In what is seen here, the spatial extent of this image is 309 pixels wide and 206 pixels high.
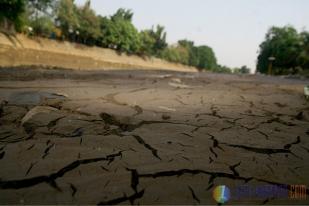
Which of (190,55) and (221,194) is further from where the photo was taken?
(190,55)

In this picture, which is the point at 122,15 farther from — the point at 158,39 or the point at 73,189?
the point at 73,189

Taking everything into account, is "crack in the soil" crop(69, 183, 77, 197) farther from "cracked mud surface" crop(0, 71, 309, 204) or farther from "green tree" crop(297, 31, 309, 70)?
"green tree" crop(297, 31, 309, 70)

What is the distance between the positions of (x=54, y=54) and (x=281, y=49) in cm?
2983

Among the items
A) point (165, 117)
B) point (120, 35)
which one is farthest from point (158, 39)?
point (165, 117)

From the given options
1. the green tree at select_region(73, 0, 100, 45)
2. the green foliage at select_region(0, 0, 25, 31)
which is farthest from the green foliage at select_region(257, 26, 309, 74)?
the green foliage at select_region(0, 0, 25, 31)

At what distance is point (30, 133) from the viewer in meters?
2.23

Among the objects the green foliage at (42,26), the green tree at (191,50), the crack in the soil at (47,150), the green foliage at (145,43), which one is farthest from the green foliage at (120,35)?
the green tree at (191,50)

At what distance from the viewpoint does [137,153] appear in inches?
77.3

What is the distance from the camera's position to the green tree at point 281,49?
33.6m

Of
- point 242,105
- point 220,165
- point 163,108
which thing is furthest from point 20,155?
point 242,105

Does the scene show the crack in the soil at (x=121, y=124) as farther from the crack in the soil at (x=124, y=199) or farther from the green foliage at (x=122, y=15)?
the green foliage at (x=122, y=15)

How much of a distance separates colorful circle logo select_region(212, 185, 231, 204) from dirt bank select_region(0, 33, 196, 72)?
1201cm

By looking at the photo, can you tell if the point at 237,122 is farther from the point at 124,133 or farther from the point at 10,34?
the point at 10,34

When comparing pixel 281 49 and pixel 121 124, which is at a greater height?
pixel 281 49
